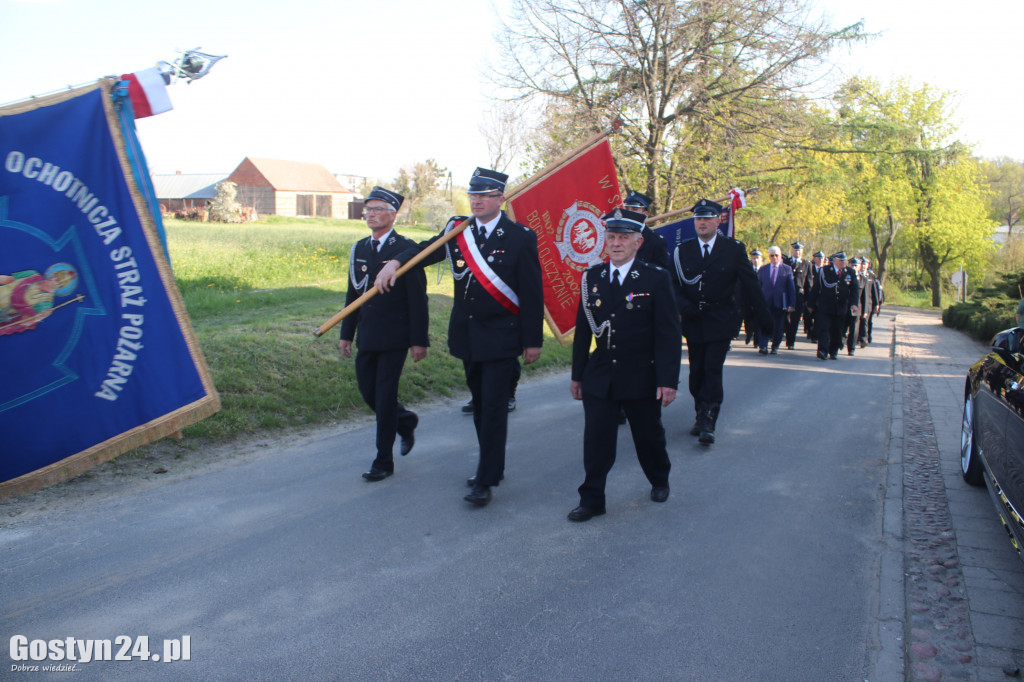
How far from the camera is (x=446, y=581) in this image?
12.6ft

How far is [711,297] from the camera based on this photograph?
704 centimetres

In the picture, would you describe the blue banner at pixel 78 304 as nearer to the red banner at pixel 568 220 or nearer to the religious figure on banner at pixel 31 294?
the religious figure on banner at pixel 31 294

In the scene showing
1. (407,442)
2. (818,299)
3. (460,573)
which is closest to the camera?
(460,573)

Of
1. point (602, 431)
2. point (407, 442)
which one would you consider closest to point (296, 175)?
point (407, 442)

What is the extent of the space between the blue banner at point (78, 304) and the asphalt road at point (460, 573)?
84cm

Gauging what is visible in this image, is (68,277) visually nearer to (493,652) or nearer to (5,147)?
(5,147)

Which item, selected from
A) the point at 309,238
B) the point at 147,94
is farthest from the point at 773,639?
the point at 309,238

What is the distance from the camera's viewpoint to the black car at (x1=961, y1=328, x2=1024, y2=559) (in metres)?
3.96

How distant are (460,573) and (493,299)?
6.11 ft

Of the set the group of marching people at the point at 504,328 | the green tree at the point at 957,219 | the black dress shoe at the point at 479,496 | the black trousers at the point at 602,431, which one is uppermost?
the green tree at the point at 957,219

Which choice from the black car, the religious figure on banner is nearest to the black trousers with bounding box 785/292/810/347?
the black car

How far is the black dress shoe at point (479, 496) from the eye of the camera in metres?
4.98

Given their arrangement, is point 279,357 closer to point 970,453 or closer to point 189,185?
point 970,453

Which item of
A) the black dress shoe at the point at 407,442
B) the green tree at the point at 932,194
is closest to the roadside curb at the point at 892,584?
the black dress shoe at the point at 407,442
